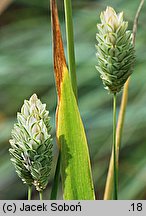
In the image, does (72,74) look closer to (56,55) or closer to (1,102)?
(56,55)

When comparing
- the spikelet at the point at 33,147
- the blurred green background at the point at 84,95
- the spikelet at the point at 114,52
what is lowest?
the spikelet at the point at 33,147

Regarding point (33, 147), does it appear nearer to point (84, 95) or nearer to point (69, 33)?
point (69, 33)

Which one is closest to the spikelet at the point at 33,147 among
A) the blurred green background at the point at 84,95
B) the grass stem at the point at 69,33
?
the grass stem at the point at 69,33

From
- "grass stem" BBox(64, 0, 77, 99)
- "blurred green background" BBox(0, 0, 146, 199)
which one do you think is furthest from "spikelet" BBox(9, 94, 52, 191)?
"blurred green background" BBox(0, 0, 146, 199)

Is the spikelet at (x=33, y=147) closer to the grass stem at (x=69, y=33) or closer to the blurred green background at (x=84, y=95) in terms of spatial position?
the grass stem at (x=69, y=33)

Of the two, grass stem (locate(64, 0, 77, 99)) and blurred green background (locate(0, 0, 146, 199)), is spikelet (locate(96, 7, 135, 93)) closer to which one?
grass stem (locate(64, 0, 77, 99))

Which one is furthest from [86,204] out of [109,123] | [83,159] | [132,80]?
[132,80]
